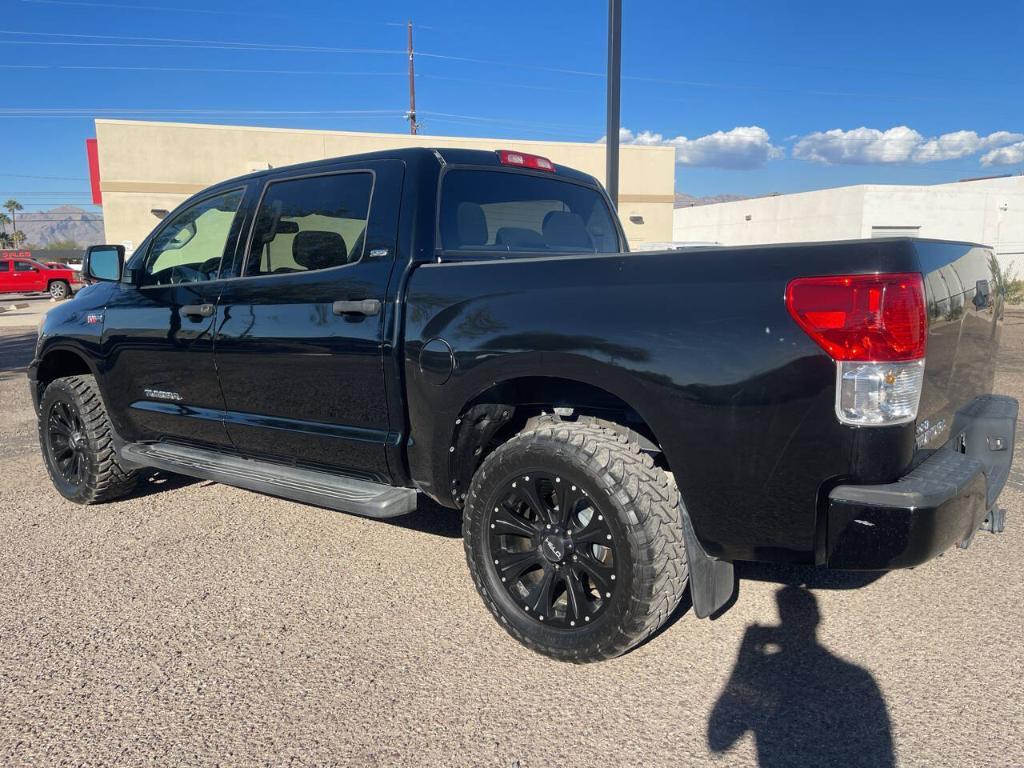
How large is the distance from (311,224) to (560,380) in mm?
1592

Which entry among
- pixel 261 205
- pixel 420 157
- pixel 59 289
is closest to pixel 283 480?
pixel 261 205

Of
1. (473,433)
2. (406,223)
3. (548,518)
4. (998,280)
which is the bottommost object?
(548,518)

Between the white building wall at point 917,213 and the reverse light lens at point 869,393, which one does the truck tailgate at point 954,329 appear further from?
the white building wall at point 917,213

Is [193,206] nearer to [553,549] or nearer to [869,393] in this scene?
[553,549]

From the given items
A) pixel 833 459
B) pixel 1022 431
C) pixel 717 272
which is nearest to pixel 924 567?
pixel 833 459

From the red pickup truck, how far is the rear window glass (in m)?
32.9

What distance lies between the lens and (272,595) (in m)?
3.49

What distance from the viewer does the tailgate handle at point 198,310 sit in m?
3.91

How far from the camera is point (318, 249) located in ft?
11.7

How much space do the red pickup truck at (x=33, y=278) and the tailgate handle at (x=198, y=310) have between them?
105ft

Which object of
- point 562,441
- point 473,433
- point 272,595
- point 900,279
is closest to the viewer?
point 900,279

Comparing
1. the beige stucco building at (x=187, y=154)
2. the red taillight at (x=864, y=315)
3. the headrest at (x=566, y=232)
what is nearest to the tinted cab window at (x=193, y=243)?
the headrest at (x=566, y=232)

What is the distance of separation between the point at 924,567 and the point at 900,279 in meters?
2.09

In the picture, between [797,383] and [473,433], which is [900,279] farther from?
[473,433]
